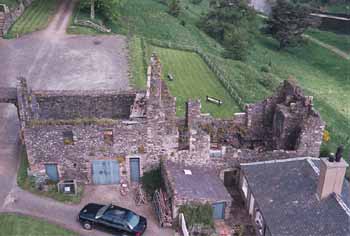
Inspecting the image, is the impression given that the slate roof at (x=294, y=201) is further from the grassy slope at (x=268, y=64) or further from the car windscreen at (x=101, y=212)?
the grassy slope at (x=268, y=64)

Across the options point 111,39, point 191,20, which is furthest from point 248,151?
point 191,20

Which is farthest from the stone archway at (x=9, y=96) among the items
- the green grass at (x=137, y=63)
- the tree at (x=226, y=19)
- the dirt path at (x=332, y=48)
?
the dirt path at (x=332, y=48)

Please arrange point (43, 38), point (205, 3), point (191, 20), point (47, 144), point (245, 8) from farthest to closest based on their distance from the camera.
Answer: point (205, 3)
point (191, 20)
point (245, 8)
point (43, 38)
point (47, 144)

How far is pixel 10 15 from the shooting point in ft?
185

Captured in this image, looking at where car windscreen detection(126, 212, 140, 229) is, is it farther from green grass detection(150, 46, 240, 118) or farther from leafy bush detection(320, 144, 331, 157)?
leafy bush detection(320, 144, 331, 157)

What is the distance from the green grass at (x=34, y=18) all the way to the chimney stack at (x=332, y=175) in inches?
1677

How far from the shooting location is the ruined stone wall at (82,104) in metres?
31.3

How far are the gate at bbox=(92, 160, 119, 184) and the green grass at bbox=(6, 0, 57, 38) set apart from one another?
1250 inches

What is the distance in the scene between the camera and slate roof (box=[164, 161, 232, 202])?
1015 inches

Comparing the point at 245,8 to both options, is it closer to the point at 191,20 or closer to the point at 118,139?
the point at 191,20

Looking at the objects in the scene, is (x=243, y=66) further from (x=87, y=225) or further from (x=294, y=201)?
(x=87, y=225)

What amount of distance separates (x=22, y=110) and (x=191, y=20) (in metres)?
52.3

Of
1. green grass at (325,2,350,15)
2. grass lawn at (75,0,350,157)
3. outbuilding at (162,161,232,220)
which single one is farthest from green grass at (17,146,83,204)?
green grass at (325,2,350,15)

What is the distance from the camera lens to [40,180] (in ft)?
92.5
